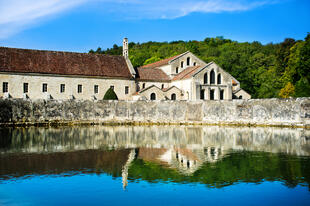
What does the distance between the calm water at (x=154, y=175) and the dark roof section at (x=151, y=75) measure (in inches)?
1196

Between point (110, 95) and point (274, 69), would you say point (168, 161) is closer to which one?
→ point (110, 95)

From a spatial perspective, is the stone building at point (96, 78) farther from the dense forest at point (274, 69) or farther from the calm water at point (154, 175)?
the calm water at point (154, 175)

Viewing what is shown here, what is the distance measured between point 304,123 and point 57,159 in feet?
79.4

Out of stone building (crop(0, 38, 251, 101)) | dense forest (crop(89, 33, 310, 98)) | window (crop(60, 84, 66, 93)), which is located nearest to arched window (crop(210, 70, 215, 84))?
stone building (crop(0, 38, 251, 101))

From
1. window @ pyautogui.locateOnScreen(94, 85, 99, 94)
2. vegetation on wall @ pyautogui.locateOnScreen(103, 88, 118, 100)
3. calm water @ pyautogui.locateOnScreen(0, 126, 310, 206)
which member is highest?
window @ pyautogui.locateOnScreen(94, 85, 99, 94)

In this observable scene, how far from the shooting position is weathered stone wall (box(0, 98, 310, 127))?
1217 inches

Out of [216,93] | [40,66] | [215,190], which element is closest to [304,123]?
[216,93]

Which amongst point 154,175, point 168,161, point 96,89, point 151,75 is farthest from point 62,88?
point 154,175

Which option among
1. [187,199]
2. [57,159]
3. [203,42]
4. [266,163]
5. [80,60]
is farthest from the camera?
[203,42]

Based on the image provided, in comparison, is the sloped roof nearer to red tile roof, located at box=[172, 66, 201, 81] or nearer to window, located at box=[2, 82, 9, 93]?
red tile roof, located at box=[172, 66, 201, 81]

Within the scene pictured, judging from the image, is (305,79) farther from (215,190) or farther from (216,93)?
(215,190)

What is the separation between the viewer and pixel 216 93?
46.3m

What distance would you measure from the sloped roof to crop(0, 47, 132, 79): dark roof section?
248 centimetres

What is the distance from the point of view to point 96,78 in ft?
139
